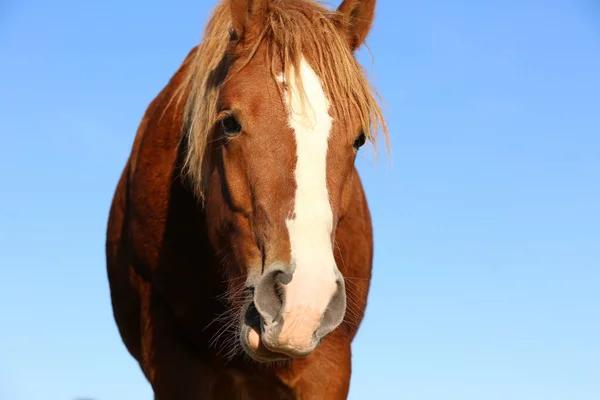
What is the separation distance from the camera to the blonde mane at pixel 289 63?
5.01 m

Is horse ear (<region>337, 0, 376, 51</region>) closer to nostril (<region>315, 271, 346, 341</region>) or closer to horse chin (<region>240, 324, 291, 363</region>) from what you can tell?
nostril (<region>315, 271, 346, 341</region>)

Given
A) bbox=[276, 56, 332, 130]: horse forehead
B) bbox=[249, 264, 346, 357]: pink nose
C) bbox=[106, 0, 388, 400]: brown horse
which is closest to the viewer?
bbox=[249, 264, 346, 357]: pink nose

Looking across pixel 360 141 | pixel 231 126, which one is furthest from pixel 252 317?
pixel 360 141

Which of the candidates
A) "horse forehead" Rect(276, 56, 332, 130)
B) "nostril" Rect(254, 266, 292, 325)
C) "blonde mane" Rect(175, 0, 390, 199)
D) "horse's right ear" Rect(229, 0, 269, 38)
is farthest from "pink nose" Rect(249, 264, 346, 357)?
"horse's right ear" Rect(229, 0, 269, 38)

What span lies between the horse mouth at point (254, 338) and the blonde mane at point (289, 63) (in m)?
1.13

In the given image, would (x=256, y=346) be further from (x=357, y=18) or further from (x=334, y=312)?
(x=357, y=18)

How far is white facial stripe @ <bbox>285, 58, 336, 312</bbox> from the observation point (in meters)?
4.23

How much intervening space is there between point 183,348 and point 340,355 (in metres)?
0.99

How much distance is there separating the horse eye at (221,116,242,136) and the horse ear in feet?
3.52

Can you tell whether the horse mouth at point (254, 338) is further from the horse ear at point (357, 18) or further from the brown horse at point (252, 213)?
the horse ear at point (357, 18)

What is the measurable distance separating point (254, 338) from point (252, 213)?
2.18ft

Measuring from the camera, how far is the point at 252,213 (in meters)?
4.79

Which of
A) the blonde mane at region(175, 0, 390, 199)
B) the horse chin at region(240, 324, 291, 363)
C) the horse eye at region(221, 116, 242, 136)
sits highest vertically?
the blonde mane at region(175, 0, 390, 199)

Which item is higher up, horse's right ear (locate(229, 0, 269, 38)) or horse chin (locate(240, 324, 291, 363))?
horse's right ear (locate(229, 0, 269, 38))
